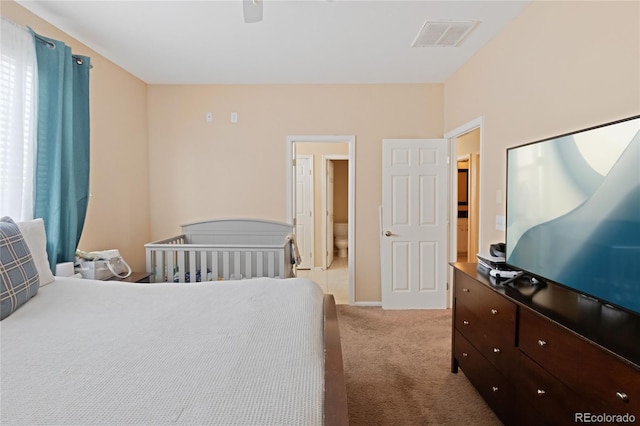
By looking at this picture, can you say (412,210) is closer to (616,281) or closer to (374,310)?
(374,310)

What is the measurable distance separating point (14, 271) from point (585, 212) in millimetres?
2649

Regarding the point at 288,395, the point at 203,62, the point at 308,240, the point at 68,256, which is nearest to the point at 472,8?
the point at 203,62

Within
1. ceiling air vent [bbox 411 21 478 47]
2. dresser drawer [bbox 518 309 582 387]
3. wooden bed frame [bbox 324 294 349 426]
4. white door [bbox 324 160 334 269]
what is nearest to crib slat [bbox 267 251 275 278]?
wooden bed frame [bbox 324 294 349 426]

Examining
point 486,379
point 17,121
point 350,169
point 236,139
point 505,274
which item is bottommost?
point 486,379

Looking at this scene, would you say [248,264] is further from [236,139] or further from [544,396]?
[544,396]

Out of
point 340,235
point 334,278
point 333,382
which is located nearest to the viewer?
point 333,382

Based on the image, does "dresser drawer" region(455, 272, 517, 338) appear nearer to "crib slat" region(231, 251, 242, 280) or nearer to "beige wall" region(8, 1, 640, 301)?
"beige wall" region(8, 1, 640, 301)

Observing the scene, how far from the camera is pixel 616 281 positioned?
1232 millimetres

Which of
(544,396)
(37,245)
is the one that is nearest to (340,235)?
(37,245)

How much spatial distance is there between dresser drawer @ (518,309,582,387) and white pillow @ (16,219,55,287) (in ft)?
8.46

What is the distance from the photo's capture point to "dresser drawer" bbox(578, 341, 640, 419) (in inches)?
39.0

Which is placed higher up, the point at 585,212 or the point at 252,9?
the point at 252,9

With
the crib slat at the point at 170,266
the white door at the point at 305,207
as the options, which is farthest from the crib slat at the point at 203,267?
the white door at the point at 305,207

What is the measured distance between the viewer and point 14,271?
163cm
